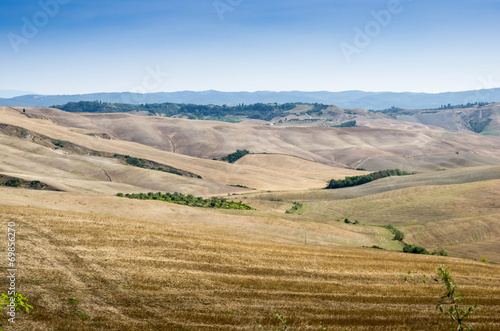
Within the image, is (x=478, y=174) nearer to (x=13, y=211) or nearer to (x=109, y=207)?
(x=109, y=207)

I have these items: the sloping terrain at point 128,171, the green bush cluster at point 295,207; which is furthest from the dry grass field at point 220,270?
the sloping terrain at point 128,171

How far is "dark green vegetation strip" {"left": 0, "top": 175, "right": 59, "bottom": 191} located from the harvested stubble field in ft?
153

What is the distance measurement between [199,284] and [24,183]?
6791cm

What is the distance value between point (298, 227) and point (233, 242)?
23.2 meters

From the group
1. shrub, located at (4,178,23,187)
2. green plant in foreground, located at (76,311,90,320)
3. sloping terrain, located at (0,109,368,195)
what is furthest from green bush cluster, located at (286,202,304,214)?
green plant in foreground, located at (76,311,90,320)

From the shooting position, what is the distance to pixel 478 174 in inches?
4345

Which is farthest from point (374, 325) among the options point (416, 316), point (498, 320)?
point (498, 320)

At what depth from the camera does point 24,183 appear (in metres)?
80.9

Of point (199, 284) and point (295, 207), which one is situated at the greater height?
point (199, 284)

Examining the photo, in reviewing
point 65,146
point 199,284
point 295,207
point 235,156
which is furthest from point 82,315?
point 235,156

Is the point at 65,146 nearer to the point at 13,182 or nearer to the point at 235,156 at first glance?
the point at 235,156

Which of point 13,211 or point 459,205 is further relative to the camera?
point 459,205

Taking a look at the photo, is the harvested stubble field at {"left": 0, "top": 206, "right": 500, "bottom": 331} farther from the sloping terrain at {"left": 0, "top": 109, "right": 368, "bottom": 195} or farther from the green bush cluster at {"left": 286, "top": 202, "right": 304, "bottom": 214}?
the sloping terrain at {"left": 0, "top": 109, "right": 368, "bottom": 195}

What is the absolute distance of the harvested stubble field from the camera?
67.9 feet
